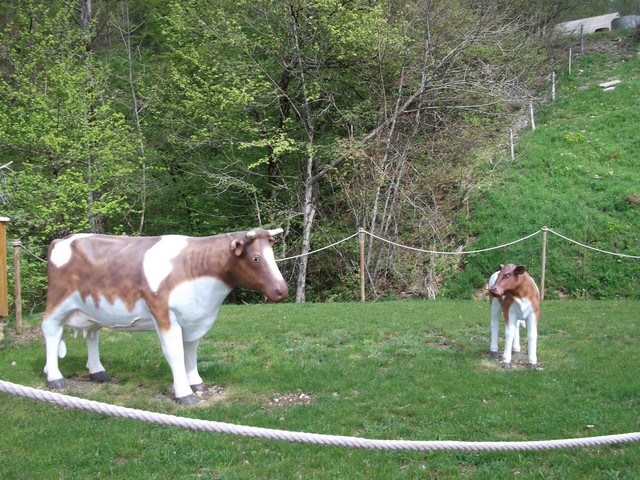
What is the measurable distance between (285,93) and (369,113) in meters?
2.62

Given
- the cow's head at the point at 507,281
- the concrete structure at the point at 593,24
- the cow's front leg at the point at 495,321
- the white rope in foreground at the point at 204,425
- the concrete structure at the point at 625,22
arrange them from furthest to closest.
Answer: the concrete structure at the point at 593,24, the concrete structure at the point at 625,22, the cow's front leg at the point at 495,321, the cow's head at the point at 507,281, the white rope in foreground at the point at 204,425

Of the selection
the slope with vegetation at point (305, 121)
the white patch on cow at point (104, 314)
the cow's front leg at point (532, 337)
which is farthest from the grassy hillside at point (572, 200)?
the white patch on cow at point (104, 314)

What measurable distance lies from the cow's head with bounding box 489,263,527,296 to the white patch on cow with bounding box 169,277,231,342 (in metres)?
3.33

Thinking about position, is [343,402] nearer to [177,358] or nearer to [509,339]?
[177,358]

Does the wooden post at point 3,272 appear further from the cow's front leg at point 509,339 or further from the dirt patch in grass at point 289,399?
the cow's front leg at point 509,339

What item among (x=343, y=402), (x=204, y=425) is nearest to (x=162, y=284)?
(x=343, y=402)

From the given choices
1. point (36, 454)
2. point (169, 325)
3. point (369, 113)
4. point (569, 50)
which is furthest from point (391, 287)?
point (569, 50)

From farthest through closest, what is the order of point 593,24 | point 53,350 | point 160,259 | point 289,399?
point 593,24, point 53,350, point 289,399, point 160,259

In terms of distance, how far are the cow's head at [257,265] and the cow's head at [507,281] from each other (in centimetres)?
285

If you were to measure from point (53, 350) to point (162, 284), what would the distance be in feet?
5.72

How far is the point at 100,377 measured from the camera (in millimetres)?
6980

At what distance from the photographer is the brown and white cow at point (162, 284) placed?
19.7 ft

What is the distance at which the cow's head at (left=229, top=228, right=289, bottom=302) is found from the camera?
19.3 feet

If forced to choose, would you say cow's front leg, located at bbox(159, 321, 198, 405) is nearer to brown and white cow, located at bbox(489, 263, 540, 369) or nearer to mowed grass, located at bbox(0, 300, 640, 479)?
mowed grass, located at bbox(0, 300, 640, 479)
